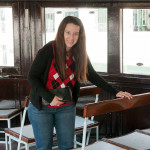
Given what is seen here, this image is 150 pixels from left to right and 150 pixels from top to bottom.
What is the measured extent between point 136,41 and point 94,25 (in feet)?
1.75

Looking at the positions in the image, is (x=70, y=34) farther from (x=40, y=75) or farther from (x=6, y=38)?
(x=6, y=38)

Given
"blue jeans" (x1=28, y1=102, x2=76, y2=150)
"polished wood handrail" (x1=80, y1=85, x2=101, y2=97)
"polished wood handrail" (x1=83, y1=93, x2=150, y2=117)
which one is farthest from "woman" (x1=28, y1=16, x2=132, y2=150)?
"polished wood handrail" (x1=80, y1=85, x2=101, y2=97)

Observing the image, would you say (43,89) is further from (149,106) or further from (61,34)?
(149,106)

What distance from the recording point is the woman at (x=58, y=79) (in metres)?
2.13

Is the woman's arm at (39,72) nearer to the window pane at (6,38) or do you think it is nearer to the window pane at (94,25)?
the window pane at (94,25)

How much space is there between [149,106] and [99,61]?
790 mm

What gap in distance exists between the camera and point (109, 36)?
3523mm

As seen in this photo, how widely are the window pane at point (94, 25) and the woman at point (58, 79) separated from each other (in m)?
1.35

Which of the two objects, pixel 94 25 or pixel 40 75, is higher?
pixel 94 25

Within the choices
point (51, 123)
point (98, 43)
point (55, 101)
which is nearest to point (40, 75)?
point (55, 101)

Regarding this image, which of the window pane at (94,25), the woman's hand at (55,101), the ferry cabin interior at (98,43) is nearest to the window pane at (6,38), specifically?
the ferry cabin interior at (98,43)

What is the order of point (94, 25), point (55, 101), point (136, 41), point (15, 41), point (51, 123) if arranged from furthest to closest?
point (15, 41) → point (94, 25) → point (136, 41) → point (51, 123) → point (55, 101)

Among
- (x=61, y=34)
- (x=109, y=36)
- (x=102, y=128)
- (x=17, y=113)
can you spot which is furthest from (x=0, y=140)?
(x=61, y=34)

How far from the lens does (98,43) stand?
11.9ft
